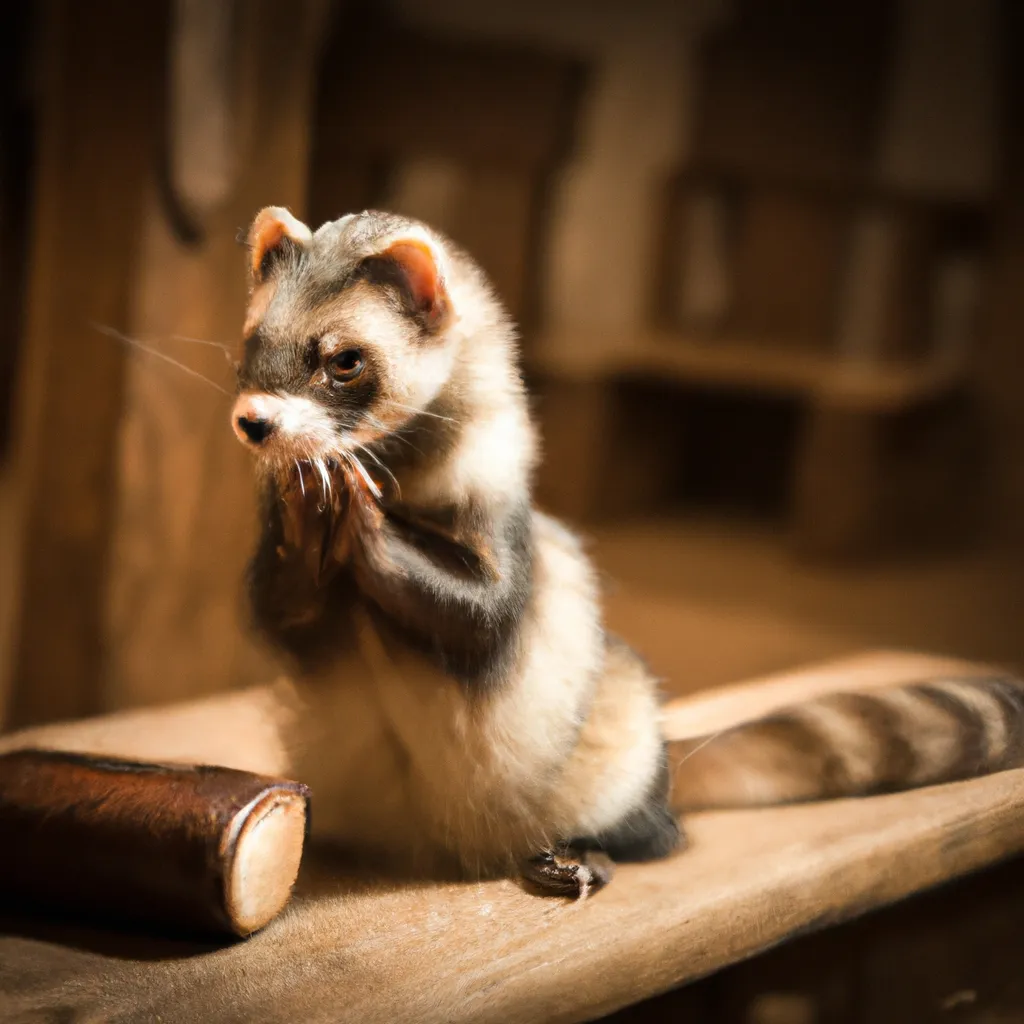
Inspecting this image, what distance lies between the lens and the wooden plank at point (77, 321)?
1493mm

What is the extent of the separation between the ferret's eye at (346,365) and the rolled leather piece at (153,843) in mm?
281

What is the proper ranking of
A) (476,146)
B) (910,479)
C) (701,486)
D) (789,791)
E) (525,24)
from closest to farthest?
(789,791) < (476,146) < (525,24) < (910,479) < (701,486)

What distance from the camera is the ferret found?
0.85m

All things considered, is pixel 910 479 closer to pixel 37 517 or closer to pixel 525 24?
pixel 525 24

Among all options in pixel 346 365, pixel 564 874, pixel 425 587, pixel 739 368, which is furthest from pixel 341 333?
pixel 739 368

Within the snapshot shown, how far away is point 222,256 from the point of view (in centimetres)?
154

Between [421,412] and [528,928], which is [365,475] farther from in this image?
[528,928]

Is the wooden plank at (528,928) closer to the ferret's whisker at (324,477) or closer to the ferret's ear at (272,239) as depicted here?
the ferret's whisker at (324,477)

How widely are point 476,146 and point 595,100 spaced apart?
660mm

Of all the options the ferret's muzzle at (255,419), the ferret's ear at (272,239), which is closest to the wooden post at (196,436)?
the ferret's ear at (272,239)

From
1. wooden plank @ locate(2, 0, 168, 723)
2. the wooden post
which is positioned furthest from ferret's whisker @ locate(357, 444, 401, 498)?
wooden plank @ locate(2, 0, 168, 723)

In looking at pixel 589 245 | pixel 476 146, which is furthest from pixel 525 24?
pixel 589 245

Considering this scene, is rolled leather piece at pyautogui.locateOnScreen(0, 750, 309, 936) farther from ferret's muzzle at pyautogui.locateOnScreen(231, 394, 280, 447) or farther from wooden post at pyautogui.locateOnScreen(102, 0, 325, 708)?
wooden post at pyautogui.locateOnScreen(102, 0, 325, 708)

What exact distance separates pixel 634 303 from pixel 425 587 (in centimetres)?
219
